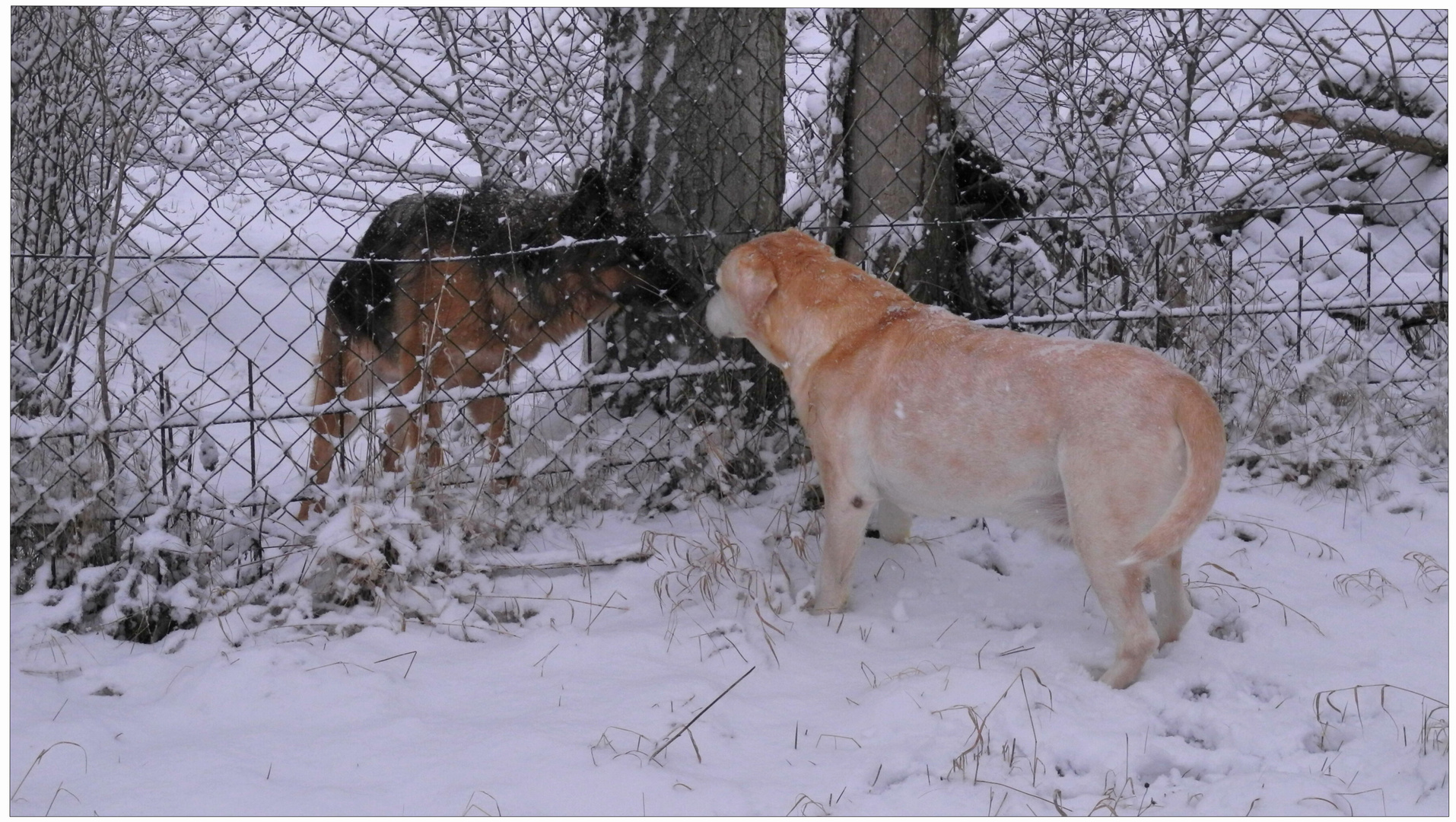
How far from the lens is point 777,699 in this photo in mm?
2510

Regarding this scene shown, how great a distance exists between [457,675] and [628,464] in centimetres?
118

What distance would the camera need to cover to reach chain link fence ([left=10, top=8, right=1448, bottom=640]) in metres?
3.05

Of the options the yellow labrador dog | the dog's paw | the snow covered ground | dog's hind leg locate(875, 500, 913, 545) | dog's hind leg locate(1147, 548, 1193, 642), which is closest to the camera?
the snow covered ground

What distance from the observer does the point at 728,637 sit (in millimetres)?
2783

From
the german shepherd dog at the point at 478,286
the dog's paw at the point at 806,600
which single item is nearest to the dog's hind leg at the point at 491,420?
the german shepherd dog at the point at 478,286

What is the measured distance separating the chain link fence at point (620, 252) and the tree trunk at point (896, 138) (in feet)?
0.04

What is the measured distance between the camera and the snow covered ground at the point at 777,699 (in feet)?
6.97

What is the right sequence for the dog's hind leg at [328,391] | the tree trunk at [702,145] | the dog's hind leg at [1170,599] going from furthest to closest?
1. the tree trunk at [702,145]
2. the dog's hind leg at [328,391]
3. the dog's hind leg at [1170,599]

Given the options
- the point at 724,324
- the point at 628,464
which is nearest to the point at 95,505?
the point at 628,464

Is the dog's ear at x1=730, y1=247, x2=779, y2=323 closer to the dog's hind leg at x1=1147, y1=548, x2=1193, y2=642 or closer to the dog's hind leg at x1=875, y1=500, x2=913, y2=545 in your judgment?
the dog's hind leg at x1=875, y1=500, x2=913, y2=545

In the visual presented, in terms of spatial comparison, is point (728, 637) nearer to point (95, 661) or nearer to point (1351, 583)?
point (95, 661)

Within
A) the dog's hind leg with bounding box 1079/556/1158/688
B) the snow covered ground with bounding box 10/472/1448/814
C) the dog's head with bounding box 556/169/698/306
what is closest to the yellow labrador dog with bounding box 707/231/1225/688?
the dog's hind leg with bounding box 1079/556/1158/688

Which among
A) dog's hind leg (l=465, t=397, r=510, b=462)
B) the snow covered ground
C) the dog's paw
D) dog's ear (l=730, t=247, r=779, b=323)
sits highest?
dog's ear (l=730, t=247, r=779, b=323)

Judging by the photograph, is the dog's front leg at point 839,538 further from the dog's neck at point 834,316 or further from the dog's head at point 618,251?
the dog's head at point 618,251
